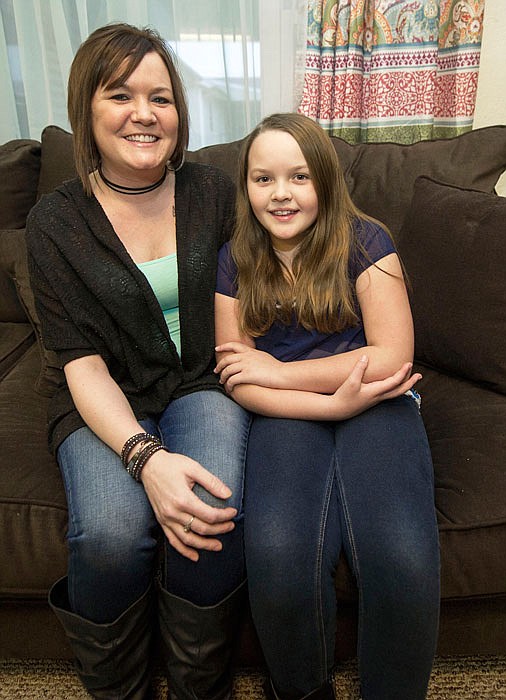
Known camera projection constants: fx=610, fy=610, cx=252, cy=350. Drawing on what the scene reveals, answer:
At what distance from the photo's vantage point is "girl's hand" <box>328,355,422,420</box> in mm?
1041

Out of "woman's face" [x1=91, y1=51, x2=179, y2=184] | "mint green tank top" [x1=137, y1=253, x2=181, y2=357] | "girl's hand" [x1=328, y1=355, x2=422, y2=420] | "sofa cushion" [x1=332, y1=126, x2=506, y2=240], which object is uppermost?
"woman's face" [x1=91, y1=51, x2=179, y2=184]

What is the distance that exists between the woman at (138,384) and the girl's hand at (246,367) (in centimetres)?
5

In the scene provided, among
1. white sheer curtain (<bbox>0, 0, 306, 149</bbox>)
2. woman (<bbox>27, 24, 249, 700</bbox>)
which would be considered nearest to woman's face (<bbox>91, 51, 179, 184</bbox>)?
woman (<bbox>27, 24, 249, 700</bbox>)

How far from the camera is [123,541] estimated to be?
95 cm

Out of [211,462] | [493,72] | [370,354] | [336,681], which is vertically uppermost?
[493,72]

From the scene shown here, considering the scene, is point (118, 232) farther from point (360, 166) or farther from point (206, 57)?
point (206, 57)

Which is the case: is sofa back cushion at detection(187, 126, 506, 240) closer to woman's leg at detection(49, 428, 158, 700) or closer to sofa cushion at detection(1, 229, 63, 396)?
sofa cushion at detection(1, 229, 63, 396)

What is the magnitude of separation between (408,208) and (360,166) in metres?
0.18

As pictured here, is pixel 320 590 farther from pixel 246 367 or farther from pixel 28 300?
pixel 28 300

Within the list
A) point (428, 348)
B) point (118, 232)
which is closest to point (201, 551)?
point (118, 232)

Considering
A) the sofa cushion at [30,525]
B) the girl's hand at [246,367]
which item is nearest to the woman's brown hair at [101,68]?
the girl's hand at [246,367]

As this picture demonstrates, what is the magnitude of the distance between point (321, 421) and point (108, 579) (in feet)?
1.47

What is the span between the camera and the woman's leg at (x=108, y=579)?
3.12 ft

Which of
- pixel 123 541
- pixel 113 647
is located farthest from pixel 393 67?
pixel 113 647
